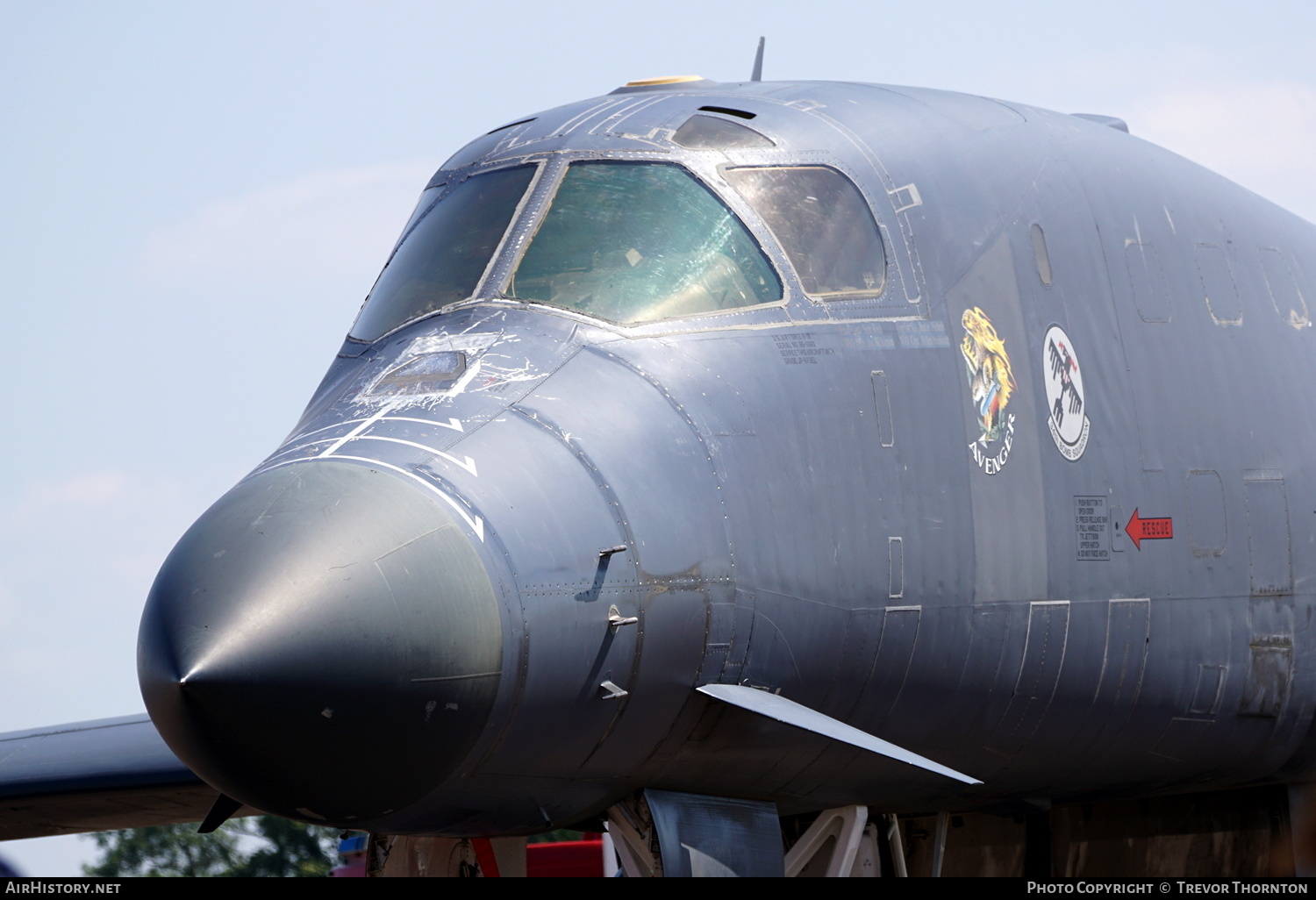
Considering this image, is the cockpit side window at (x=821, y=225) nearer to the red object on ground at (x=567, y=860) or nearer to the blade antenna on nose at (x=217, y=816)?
the blade antenna on nose at (x=217, y=816)

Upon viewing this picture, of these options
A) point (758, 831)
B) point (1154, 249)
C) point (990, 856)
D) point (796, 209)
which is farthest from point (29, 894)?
point (1154, 249)

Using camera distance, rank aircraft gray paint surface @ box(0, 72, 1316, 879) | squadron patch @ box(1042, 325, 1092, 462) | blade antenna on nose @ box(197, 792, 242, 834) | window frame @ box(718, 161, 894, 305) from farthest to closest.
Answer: squadron patch @ box(1042, 325, 1092, 462), window frame @ box(718, 161, 894, 305), blade antenna on nose @ box(197, 792, 242, 834), aircraft gray paint surface @ box(0, 72, 1316, 879)

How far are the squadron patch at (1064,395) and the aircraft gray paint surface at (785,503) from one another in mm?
26

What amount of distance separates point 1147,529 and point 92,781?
629 centimetres

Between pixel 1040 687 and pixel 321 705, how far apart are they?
3.34 metres

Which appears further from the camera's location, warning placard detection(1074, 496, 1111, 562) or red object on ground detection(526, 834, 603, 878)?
red object on ground detection(526, 834, 603, 878)

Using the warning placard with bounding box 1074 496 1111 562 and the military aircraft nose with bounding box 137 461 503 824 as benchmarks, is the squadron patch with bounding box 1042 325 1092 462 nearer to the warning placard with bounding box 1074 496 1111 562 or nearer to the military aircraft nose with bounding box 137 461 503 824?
the warning placard with bounding box 1074 496 1111 562

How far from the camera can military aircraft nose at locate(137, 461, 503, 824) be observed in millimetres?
4914

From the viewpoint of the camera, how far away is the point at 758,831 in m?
6.44

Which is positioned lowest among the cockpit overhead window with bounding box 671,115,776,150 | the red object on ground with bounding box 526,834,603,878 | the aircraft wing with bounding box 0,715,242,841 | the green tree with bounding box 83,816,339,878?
the green tree with bounding box 83,816,339,878

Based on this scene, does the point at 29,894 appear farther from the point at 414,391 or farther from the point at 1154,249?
the point at 1154,249

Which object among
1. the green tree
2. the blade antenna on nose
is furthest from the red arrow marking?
the green tree

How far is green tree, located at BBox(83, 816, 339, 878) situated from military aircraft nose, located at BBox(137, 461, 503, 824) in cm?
2929

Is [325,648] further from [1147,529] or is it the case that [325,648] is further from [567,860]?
[567,860]
